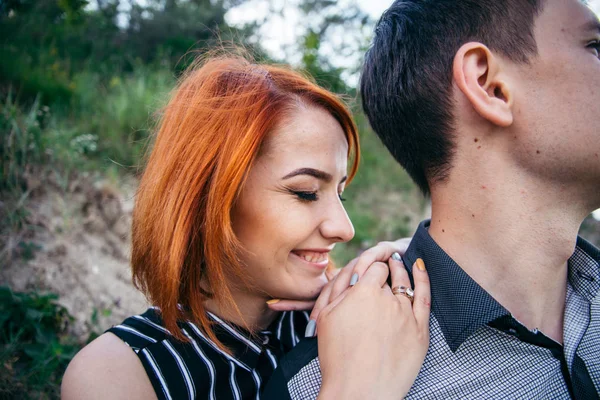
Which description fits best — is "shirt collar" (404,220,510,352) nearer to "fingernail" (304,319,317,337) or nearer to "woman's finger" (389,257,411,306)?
"woman's finger" (389,257,411,306)

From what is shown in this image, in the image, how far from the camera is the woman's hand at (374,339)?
1.39 metres

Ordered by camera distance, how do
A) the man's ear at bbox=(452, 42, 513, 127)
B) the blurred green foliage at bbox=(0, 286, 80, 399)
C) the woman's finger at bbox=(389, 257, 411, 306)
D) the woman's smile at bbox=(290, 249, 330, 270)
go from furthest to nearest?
the blurred green foliage at bbox=(0, 286, 80, 399)
the woman's smile at bbox=(290, 249, 330, 270)
the woman's finger at bbox=(389, 257, 411, 306)
the man's ear at bbox=(452, 42, 513, 127)

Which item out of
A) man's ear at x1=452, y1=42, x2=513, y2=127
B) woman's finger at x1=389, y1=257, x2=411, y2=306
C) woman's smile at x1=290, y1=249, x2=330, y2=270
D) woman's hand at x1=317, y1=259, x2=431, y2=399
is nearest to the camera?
woman's hand at x1=317, y1=259, x2=431, y2=399

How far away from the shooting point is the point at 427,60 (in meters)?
1.78

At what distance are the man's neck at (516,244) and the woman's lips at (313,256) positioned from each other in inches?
27.5

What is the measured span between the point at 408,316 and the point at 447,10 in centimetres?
127

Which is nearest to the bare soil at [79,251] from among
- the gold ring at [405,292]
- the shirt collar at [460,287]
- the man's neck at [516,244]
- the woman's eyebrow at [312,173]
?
the woman's eyebrow at [312,173]

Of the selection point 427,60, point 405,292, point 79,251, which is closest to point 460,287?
point 405,292

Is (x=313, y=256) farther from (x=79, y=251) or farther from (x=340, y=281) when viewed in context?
(x=79, y=251)

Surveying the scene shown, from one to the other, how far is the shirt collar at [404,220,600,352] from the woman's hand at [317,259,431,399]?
0.05 m

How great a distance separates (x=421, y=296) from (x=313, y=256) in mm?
668

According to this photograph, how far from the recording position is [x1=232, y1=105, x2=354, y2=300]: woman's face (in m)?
1.96

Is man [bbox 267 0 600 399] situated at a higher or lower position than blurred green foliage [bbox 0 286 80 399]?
higher

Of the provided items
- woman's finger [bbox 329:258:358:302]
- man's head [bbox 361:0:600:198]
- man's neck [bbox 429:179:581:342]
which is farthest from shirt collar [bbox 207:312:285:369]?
man's head [bbox 361:0:600:198]
